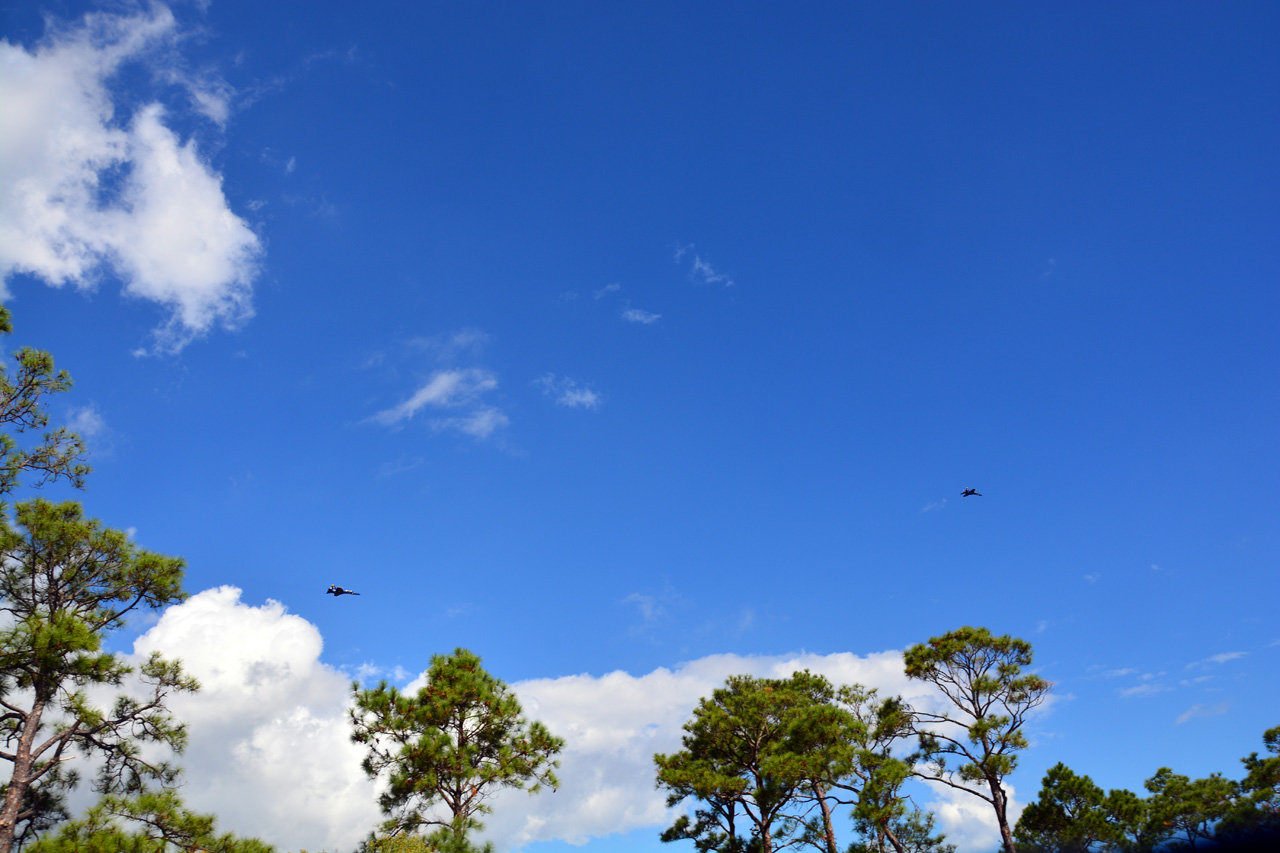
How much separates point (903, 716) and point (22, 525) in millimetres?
30826

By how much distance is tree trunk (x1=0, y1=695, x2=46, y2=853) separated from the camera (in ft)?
45.1

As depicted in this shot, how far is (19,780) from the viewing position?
1452 centimetres

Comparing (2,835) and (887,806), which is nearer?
(2,835)

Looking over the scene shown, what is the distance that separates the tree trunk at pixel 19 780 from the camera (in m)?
13.8

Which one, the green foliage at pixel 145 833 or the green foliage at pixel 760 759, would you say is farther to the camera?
the green foliage at pixel 760 759

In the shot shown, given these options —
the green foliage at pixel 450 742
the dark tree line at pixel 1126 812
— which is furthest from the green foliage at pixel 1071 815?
the green foliage at pixel 450 742

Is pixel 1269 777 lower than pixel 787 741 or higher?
lower

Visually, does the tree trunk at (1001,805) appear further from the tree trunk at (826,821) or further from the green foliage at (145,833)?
the green foliage at (145,833)

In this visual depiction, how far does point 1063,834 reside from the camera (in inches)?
902

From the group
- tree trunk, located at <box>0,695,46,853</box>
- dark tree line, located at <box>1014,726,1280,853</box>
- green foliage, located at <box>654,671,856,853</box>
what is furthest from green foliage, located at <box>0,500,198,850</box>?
dark tree line, located at <box>1014,726,1280,853</box>

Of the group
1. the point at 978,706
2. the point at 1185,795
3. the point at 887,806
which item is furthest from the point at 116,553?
the point at 1185,795

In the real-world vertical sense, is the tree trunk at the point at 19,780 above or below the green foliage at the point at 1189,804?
above

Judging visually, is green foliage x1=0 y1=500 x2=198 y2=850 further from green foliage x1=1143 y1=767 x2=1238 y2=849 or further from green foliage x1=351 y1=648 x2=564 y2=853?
green foliage x1=1143 y1=767 x2=1238 y2=849

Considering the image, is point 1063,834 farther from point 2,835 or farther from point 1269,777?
point 2,835
